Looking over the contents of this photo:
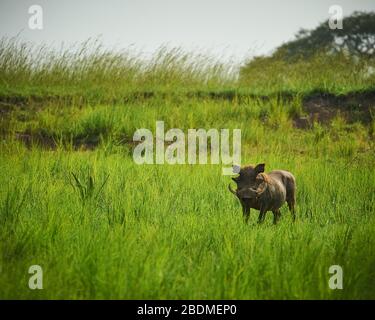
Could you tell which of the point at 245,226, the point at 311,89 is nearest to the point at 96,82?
the point at 311,89

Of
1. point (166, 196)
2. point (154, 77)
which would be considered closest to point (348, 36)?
point (154, 77)

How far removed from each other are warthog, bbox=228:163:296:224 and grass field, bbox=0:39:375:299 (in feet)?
0.55

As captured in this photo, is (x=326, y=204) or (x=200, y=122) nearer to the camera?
(x=326, y=204)

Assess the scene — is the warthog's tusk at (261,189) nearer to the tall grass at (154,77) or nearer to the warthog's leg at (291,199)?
the warthog's leg at (291,199)

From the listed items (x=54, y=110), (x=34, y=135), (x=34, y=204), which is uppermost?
(x=54, y=110)

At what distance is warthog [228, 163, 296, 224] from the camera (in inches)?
140

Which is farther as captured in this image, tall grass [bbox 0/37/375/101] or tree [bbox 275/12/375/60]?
tree [bbox 275/12/375/60]

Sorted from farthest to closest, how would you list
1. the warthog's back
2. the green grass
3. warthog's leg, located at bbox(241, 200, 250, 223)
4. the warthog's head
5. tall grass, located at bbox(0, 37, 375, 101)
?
tall grass, located at bbox(0, 37, 375, 101)
the warthog's back
warthog's leg, located at bbox(241, 200, 250, 223)
the warthog's head
the green grass

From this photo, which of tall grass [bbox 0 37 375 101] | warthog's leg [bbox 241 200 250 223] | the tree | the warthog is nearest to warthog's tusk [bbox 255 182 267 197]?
the warthog

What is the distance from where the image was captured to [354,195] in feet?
16.3

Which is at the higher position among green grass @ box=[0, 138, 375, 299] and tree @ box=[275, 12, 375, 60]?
tree @ box=[275, 12, 375, 60]

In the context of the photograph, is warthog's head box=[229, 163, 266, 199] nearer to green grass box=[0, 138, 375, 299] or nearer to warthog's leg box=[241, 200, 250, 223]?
warthog's leg box=[241, 200, 250, 223]
